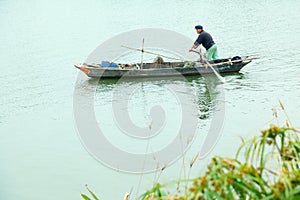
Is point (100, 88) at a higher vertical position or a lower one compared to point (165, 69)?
lower

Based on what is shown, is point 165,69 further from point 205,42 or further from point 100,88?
point 100,88

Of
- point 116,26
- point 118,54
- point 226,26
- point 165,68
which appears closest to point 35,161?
point 165,68

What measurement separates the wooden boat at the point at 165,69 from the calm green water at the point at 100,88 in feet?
0.73

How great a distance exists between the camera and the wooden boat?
10.9 meters

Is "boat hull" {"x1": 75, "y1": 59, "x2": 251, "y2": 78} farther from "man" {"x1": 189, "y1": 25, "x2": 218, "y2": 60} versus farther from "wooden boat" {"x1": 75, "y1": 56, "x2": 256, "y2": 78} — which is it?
"man" {"x1": 189, "y1": 25, "x2": 218, "y2": 60}

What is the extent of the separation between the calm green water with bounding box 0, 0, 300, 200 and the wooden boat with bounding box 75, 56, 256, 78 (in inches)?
8.7

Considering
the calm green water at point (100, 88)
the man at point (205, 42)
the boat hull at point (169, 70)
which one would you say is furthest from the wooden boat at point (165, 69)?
the man at point (205, 42)

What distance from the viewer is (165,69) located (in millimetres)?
10875

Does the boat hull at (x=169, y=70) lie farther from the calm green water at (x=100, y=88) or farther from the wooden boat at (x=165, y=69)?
the calm green water at (x=100, y=88)

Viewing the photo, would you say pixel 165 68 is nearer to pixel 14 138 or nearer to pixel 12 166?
pixel 14 138

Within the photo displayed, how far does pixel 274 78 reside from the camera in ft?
34.2

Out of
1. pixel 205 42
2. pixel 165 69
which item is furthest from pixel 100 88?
pixel 205 42

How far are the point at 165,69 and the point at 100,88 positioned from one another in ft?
5.32

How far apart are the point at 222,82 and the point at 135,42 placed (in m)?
5.72
